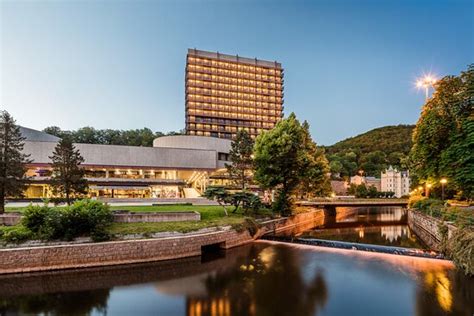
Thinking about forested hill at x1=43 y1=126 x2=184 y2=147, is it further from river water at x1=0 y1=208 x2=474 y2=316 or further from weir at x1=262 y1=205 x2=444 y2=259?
river water at x1=0 y1=208 x2=474 y2=316

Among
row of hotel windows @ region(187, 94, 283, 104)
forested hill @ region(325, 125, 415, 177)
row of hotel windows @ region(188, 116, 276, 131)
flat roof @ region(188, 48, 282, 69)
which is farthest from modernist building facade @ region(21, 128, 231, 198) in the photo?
flat roof @ region(188, 48, 282, 69)

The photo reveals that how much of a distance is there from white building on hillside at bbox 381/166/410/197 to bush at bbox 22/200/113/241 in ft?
361

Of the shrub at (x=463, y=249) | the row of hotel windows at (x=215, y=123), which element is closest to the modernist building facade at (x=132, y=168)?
the shrub at (x=463, y=249)

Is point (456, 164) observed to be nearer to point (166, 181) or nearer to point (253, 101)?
point (166, 181)

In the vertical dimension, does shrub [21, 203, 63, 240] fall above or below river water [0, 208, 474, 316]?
above

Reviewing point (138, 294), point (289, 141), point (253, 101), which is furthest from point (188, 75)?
point (138, 294)

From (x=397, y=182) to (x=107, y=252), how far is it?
113 m

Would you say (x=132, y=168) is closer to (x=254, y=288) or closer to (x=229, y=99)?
(x=254, y=288)

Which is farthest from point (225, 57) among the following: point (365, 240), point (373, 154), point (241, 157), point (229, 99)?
point (365, 240)

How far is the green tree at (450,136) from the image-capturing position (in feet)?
78.9

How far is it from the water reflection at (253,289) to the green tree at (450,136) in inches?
454

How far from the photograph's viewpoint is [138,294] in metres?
13.6

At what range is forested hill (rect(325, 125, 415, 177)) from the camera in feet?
396

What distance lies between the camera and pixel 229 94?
387 feet
